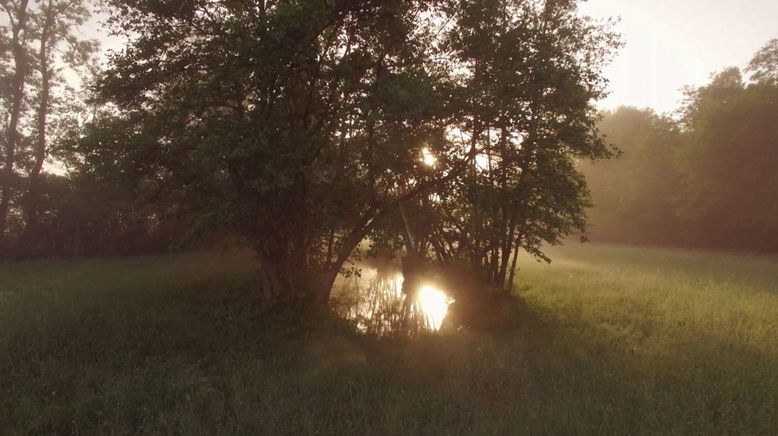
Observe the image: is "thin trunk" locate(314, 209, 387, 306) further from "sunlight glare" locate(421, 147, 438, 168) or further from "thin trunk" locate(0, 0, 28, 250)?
"thin trunk" locate(0, 0, 28, 250)

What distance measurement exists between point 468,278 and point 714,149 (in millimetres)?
40947

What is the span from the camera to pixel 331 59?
1262 centimetres

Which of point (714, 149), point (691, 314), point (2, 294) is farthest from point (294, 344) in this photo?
point (714, 149)

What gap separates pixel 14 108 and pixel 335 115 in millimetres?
26315

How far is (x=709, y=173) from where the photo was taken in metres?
43.2

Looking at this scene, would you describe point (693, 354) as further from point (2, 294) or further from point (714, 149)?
point (714, 149)

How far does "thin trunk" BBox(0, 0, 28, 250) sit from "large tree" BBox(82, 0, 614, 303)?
18.3 meters

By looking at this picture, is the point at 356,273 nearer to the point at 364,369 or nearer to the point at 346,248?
the point at 346,248

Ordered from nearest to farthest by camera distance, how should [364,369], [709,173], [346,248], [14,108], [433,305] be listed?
[364,369] → [346,248] → [433,305] → [14,108] → [709,173]

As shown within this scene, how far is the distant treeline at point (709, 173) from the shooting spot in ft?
131

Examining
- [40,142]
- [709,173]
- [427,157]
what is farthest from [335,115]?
[709,173]

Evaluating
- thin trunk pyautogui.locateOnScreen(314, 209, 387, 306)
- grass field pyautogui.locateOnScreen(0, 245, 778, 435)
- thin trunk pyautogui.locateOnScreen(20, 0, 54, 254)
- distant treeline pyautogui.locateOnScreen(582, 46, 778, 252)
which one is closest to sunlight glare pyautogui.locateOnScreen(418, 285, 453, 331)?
grass field pyautogui.locateOnScreen(0, 245, 778, 435)

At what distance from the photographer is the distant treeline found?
40.0 meters

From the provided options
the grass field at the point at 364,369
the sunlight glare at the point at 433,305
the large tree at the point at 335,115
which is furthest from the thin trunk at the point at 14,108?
the sunlight glare at the point at 433,305
